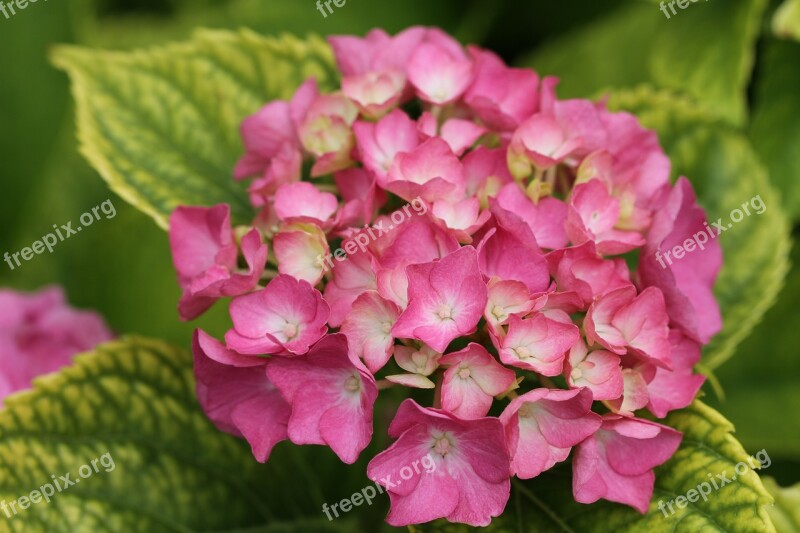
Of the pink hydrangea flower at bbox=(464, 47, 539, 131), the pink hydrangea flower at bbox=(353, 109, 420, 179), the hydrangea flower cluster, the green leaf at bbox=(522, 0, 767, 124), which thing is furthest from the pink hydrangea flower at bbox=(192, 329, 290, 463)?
the green leaf at bbox=(522, 0, 767, 124)

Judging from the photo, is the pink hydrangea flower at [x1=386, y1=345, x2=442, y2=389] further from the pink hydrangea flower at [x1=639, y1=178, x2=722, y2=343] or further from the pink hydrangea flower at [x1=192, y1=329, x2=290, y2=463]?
the pink hydrangea flower at [x1=639, y1=178, x2=722, y2=343]

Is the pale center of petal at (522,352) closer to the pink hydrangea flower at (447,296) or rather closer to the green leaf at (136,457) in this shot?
the pink hydrangea flower at (447,296)

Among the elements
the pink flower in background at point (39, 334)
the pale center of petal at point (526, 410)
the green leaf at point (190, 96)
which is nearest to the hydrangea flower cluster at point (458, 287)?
the pale center of petal at point (526, 410)

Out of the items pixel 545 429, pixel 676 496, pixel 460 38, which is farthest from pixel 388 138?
pixel 460 38

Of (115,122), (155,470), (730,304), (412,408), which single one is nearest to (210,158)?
(115,122)

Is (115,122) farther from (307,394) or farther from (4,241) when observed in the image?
(4,241)

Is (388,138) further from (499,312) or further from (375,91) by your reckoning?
(499,312)

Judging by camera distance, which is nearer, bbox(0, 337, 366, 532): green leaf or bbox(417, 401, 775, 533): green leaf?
bbox(417, 401, 775, 533): green leaf
